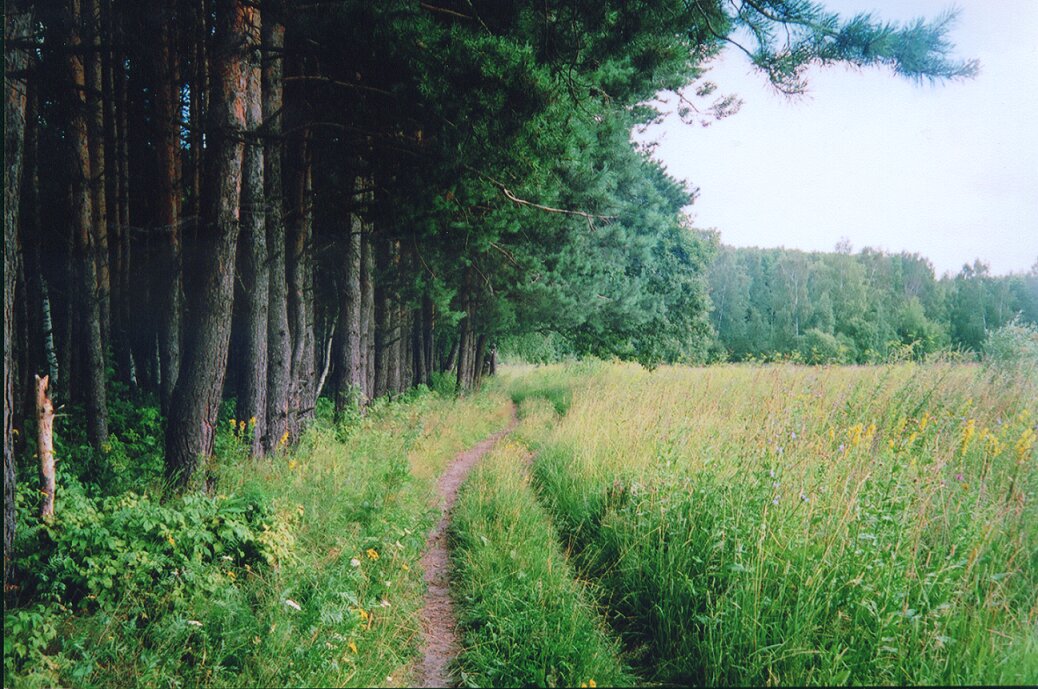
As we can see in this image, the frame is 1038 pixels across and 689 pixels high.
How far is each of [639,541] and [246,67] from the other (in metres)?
6.40

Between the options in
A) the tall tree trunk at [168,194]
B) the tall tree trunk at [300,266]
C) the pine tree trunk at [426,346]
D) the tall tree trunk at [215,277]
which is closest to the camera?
the tall tree trunk at [215,277]

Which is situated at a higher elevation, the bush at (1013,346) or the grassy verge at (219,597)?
the bush at (1013,346)

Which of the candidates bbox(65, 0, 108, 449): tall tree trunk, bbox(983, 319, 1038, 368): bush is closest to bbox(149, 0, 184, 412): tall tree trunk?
bbox(65, 0, 108, 449): tall tree trunk

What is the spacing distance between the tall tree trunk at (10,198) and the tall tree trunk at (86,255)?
501 centimetres

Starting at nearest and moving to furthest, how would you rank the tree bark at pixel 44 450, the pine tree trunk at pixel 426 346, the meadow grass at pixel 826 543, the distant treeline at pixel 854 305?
the meadow grass at pixel 826 543, the tree bark at pixel 44 450, the distant treeline at pixel 854 305, the pine tree trunk at pixel 426 346

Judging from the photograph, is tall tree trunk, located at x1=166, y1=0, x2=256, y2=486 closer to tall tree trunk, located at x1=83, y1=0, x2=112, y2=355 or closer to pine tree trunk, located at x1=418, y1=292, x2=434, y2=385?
tall tree trunk, located at x1=83, y1=0, x2=112, y2=355

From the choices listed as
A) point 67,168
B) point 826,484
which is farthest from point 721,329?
point 67,168

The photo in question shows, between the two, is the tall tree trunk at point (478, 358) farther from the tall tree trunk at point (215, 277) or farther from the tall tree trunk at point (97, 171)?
the tall tree trunk at point (215, 277)

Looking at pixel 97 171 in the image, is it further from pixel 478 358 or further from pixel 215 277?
pixel 478 358

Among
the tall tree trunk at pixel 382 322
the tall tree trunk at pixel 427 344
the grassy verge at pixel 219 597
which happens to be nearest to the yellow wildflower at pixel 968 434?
the grassy verge at pixel 219 597

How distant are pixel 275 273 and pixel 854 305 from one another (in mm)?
15144

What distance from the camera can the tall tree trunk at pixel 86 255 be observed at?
8406 mm

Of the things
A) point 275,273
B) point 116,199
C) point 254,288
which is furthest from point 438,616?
point 116,199

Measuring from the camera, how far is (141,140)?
521 inches
